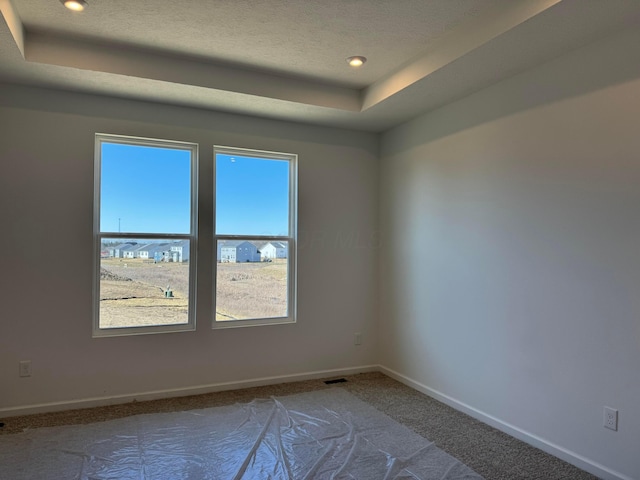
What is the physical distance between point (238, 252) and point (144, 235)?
86cm

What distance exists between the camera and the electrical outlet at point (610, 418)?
7.84 ft

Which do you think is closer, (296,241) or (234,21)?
(234,21)

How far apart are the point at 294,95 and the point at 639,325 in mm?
2902

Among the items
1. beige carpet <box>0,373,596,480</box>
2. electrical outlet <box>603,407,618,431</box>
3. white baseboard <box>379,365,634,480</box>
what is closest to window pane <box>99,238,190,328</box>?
beige carpet <box>0,373,596,480</box>

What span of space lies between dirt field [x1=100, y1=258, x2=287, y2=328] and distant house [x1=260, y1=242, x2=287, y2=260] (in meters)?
0.07

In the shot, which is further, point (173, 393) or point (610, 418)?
point (173, 393)

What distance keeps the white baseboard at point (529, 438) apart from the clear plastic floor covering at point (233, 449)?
0.63 meters

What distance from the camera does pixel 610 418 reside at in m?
2.41

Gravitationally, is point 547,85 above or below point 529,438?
above

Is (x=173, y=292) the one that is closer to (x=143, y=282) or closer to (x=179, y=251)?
(x=143, y=282)

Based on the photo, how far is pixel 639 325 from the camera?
229 centimetres

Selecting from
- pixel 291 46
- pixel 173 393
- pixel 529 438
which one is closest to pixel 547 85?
pixel 291 46

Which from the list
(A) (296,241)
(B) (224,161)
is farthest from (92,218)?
(A) (296,241)

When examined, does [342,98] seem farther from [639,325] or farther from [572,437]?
[572,437]
